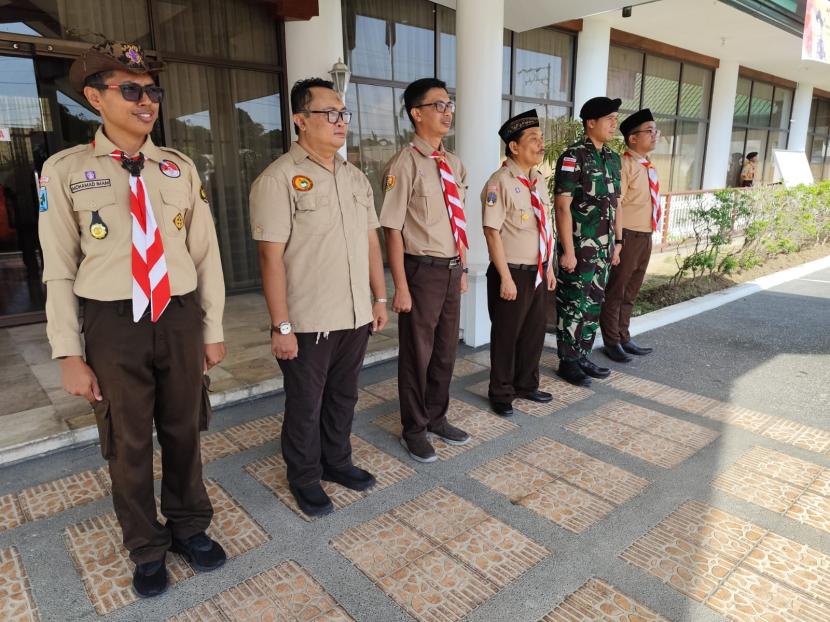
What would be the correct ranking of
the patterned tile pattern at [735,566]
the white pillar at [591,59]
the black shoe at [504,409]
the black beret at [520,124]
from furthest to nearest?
the white pillar at [591,59], the black shoe at [504,409], the black beret at [520,124], the patterned tile pattern at [735,566]

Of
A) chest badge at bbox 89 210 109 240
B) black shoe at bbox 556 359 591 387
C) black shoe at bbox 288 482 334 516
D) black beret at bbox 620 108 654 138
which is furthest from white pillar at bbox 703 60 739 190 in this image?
chest badge at bbox 89 210 109 240

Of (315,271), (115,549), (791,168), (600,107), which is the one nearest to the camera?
(115,549)

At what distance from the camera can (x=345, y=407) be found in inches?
102

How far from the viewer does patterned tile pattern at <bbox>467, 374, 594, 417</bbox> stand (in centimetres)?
353

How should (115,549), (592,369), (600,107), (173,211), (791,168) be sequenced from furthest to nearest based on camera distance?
1. (791,168)
2. (592,369)
3. (600,107)
4. (115,549)
5. (173,211)

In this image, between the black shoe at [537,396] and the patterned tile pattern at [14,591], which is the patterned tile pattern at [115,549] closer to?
the patterned tile pattern at [14,591]

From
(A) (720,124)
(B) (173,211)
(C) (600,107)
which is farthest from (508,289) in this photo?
(A) (720,124)

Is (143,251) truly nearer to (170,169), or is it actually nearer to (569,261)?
(170,169)

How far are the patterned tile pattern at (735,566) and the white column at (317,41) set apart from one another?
4.89m

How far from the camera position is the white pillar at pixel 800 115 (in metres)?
14.7

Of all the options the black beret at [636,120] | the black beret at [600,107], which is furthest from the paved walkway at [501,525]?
the black beret at [636,120]

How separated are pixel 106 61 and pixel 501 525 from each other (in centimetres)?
218

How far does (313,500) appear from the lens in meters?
2.45

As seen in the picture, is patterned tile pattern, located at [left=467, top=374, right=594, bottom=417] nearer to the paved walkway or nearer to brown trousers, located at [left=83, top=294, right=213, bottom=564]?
the paved walkway
